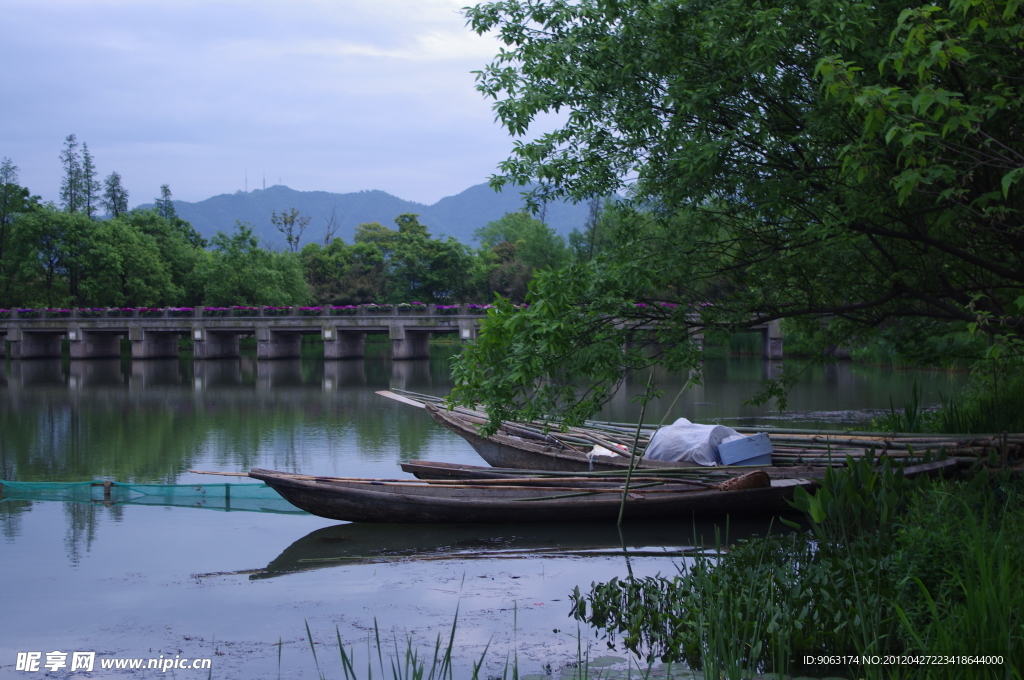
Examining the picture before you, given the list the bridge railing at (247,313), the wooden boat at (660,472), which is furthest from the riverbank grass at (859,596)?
the bridge railing at (247,313)

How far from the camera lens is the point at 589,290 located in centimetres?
690

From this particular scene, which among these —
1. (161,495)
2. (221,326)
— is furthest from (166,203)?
(161,495)

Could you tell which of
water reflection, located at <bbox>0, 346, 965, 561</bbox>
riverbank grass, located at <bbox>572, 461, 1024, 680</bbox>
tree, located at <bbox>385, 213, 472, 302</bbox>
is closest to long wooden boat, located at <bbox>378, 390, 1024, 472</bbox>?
water reflection, located at <bbox>0, 346, 965, 561</bbox>

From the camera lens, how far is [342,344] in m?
48.6

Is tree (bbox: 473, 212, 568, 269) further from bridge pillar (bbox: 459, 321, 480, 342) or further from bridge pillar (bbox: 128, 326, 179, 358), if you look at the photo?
bridge pillar (bbox: 128, 326, 179, 358)

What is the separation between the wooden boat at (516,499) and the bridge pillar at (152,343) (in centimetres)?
4189

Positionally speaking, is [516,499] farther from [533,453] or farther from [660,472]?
[533,453]

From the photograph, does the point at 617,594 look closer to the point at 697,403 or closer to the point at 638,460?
the point at 638,460

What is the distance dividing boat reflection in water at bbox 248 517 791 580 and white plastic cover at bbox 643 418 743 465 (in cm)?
109

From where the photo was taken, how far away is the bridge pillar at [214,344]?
47.5m

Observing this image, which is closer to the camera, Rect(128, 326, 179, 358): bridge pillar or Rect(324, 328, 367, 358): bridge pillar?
Rect(324, 328, 367, 358): bridge pillar

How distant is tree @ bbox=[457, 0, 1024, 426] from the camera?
231 inches

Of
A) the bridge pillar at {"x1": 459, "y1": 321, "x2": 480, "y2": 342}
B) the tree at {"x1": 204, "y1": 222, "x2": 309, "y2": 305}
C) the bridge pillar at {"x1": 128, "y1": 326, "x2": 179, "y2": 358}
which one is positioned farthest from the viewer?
the tree at {"x1": 204, "y1": 222, "x2": 309, "y2": 305}

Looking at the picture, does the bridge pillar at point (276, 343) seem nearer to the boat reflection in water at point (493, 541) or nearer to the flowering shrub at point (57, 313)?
the flowering shrub at point (57, 313)
